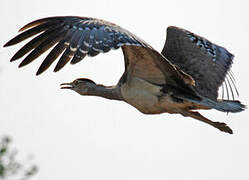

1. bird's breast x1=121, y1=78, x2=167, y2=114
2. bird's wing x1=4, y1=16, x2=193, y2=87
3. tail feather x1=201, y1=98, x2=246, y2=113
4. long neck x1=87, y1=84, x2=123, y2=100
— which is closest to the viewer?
bird's wing x1=4, y1=16, x2=193, y2=87

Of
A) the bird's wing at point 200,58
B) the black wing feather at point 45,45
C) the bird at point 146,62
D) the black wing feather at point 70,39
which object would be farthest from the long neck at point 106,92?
the black wing feather at point 45,45

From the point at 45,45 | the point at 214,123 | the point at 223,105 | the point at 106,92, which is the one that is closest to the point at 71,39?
the point at 45,45

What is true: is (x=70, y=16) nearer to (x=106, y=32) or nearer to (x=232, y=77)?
(x=106, y=32)

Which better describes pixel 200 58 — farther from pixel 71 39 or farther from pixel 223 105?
pixel 71 39

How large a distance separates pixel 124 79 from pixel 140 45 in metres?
1.65

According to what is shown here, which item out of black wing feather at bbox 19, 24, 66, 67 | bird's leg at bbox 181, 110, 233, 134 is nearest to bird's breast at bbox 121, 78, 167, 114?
bird's leg at bbox 181, 110, 233, 134

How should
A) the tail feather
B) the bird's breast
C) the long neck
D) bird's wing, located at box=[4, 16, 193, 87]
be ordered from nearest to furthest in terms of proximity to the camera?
bird's wing, located at box=[4, 16, 193, 87] < the tail feather < the bird's breast < the long neck

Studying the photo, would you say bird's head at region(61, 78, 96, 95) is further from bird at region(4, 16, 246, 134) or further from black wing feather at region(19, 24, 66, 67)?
black wing feather at region(19, 24, 66, 67)

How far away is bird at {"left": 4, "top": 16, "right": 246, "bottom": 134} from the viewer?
9477 millimetres

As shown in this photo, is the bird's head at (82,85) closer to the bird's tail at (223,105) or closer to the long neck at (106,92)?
the long neck at (106,92)

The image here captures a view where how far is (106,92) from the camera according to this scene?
461 inches

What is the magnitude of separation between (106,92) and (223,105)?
1.95m

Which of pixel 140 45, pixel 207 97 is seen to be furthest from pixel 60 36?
pixel 207 97

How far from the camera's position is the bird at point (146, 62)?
9477 mm
